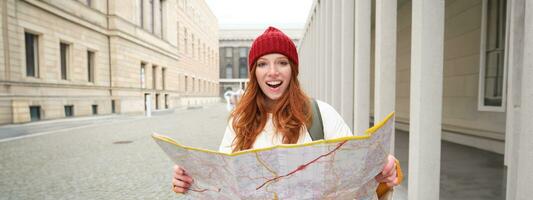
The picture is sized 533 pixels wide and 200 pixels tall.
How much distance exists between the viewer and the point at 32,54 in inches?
555

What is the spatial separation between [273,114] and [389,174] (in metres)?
0.73

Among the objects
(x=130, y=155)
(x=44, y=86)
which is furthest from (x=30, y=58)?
(x=130, y=155)

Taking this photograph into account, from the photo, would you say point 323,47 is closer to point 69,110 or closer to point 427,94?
point 427,94

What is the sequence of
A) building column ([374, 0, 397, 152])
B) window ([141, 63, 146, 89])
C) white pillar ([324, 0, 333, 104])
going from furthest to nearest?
window ([141, 63, 146, 89]) → white pillar ([324, 0, 333, 104]) → building column ([374, 0, 397, 152])

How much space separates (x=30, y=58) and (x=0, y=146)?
853cm

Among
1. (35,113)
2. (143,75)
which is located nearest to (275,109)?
(35,113)

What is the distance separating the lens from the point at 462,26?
25.3 ft

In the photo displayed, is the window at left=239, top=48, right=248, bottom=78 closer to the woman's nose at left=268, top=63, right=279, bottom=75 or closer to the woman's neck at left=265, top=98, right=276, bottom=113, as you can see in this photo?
the woman's neck at left=265, top=98, right=276, bottom=113

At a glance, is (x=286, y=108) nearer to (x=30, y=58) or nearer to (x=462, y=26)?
(x=462, y=26)

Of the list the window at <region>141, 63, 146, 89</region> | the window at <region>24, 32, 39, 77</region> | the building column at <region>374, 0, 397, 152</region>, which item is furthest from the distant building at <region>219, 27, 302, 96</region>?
the building column at <region>374, 0, 397, 152</region>

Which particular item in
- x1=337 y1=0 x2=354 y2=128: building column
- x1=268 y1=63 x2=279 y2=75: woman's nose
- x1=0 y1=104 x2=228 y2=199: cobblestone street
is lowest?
x1=0 y1=104 x2=228 y2=199: cobblestone street

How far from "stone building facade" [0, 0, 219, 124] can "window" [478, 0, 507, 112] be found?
16.8 m

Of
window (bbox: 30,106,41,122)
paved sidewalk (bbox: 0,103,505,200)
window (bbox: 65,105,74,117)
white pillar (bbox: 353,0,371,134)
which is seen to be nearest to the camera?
paved sidewalk (bbox: 0,103,505,200)

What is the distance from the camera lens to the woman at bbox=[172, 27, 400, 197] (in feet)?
5.25
